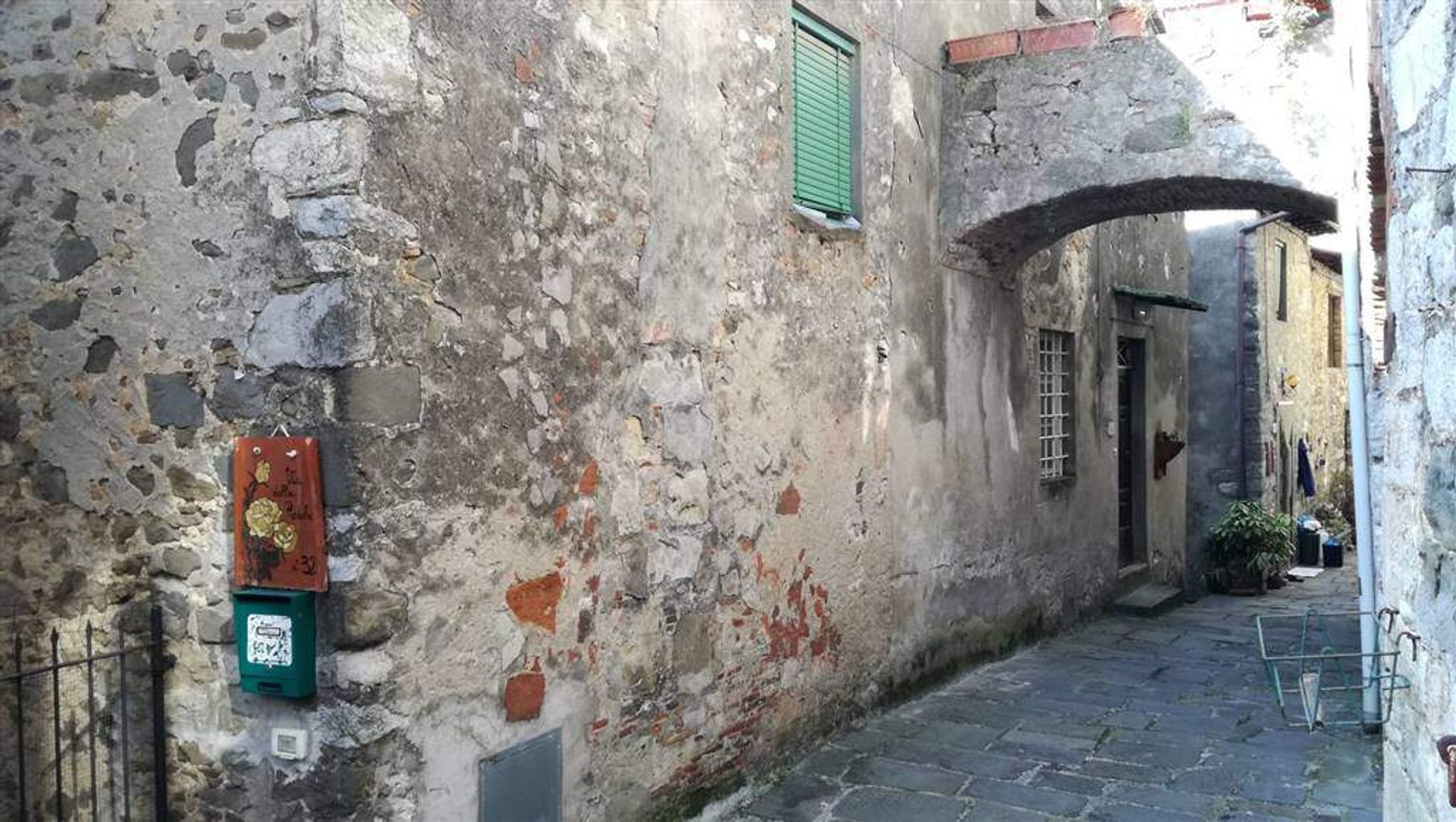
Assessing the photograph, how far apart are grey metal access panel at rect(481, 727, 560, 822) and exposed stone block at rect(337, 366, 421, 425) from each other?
3.53ft

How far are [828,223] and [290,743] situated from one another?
337 cm

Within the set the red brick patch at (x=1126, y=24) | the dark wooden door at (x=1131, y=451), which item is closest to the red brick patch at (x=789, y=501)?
the red brick patch at (x=1126, y=24)

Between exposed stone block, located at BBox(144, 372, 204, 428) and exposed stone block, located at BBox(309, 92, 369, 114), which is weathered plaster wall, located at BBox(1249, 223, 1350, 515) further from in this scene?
exposed stone block, located at BBox(144, 372, 204, 428)

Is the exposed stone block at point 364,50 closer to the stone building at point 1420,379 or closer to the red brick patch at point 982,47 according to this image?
the stone building at point 1420,379

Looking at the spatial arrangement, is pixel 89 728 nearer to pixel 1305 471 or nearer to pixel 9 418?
pixel 9 418

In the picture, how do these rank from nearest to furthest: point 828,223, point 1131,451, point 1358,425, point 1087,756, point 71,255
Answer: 1. point 71,255
2. point 1358,425
3. point 1087,756
4. point 828,223
5. point 1131,451

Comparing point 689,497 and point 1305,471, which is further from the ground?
point 689,497

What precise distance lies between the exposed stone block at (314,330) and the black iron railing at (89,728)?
828mm

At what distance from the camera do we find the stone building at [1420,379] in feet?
7.45

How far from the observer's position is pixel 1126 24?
20.5ft

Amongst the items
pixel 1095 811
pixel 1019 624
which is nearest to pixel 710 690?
pixel 1095 811

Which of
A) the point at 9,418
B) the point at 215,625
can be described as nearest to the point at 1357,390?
the point at 215,625

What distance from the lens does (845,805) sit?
15.7 ft

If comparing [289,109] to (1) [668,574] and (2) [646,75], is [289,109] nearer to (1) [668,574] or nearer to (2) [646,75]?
(2) [646,75]
